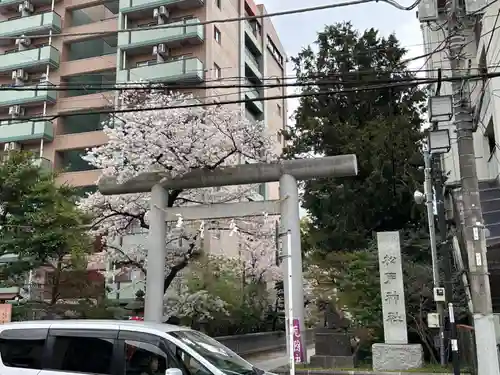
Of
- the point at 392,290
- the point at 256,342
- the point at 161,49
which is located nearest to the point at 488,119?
the point at 392,290

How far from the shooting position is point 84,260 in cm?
1991

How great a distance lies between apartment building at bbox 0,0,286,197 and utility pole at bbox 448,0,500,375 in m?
16.9

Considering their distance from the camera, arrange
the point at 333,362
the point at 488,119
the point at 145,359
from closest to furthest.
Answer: the point at 145,359, the point at 333,362, the point at 488,119

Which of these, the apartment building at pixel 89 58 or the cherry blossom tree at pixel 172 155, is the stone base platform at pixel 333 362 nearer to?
the cherry blossom tree at pixel 172 155

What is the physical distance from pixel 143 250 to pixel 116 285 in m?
6.13


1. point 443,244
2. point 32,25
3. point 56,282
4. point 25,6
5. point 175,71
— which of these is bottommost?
point 56,282

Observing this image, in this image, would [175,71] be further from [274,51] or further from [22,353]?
[22,353]

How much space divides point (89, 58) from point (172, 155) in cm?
1886

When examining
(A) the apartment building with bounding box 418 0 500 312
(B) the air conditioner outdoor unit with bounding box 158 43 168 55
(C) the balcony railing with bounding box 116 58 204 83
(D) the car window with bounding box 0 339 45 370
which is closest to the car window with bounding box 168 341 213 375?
(D) the car window with bounding box 0 339 45 370

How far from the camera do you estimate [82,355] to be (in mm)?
7188

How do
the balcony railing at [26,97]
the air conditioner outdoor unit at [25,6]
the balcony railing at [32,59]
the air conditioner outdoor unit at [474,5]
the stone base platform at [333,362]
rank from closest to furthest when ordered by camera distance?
the air conditioner outdoor unit at [474,5], the stone base platform at [333,362], the balcony railing at [26,97], the balcony railing at [32,59], the air conditioner outdoor unit at [25,6]

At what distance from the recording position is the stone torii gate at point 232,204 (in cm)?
1389

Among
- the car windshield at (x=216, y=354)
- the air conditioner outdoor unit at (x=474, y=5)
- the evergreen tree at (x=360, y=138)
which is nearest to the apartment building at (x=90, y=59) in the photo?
the evergreen tree at (x=360, y=138)

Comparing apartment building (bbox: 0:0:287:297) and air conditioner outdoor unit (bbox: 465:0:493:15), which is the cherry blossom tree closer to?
apartment building (bbox: 0:0:287:297)
